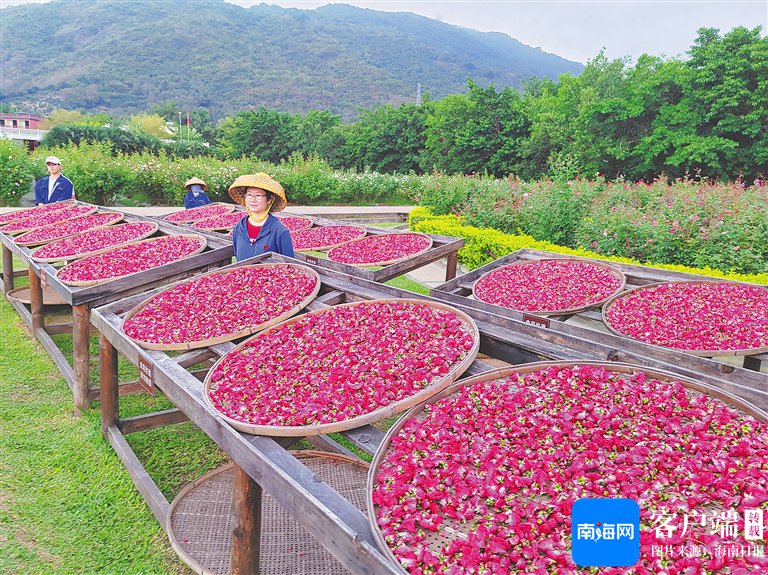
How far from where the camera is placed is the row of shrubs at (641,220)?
5.70 metres

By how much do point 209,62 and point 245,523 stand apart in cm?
10872

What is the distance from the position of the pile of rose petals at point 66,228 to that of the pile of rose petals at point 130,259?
1.26 m

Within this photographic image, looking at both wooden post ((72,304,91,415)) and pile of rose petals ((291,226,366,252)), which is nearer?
wooden post ((72,304,91,415))

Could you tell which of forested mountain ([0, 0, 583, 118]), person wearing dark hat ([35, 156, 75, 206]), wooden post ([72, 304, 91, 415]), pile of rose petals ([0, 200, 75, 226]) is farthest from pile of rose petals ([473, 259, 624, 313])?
→ forested mountain ([0, 0, 583, 118])

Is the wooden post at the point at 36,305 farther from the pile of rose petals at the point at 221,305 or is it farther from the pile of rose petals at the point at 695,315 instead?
the pile of rose petals at the point at 695,315

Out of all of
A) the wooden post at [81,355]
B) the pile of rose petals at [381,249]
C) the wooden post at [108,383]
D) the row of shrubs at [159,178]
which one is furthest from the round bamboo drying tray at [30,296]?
the row of shrubs at [159,178]

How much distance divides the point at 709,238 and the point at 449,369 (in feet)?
16.5

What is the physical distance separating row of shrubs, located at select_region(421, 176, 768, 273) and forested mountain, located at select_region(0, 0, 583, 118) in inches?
2604

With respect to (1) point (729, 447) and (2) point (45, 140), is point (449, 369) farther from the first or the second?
(2) point (45, 140)

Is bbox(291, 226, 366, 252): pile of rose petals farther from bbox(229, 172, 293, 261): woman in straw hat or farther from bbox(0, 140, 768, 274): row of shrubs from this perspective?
bbox(0, 140, 768, 274): row of shrubs

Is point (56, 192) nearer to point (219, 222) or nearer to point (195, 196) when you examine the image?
point (195, 196)

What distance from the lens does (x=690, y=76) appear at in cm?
2350

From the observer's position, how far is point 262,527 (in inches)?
102

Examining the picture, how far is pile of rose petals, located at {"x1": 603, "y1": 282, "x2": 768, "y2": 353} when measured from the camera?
2.90 metres
